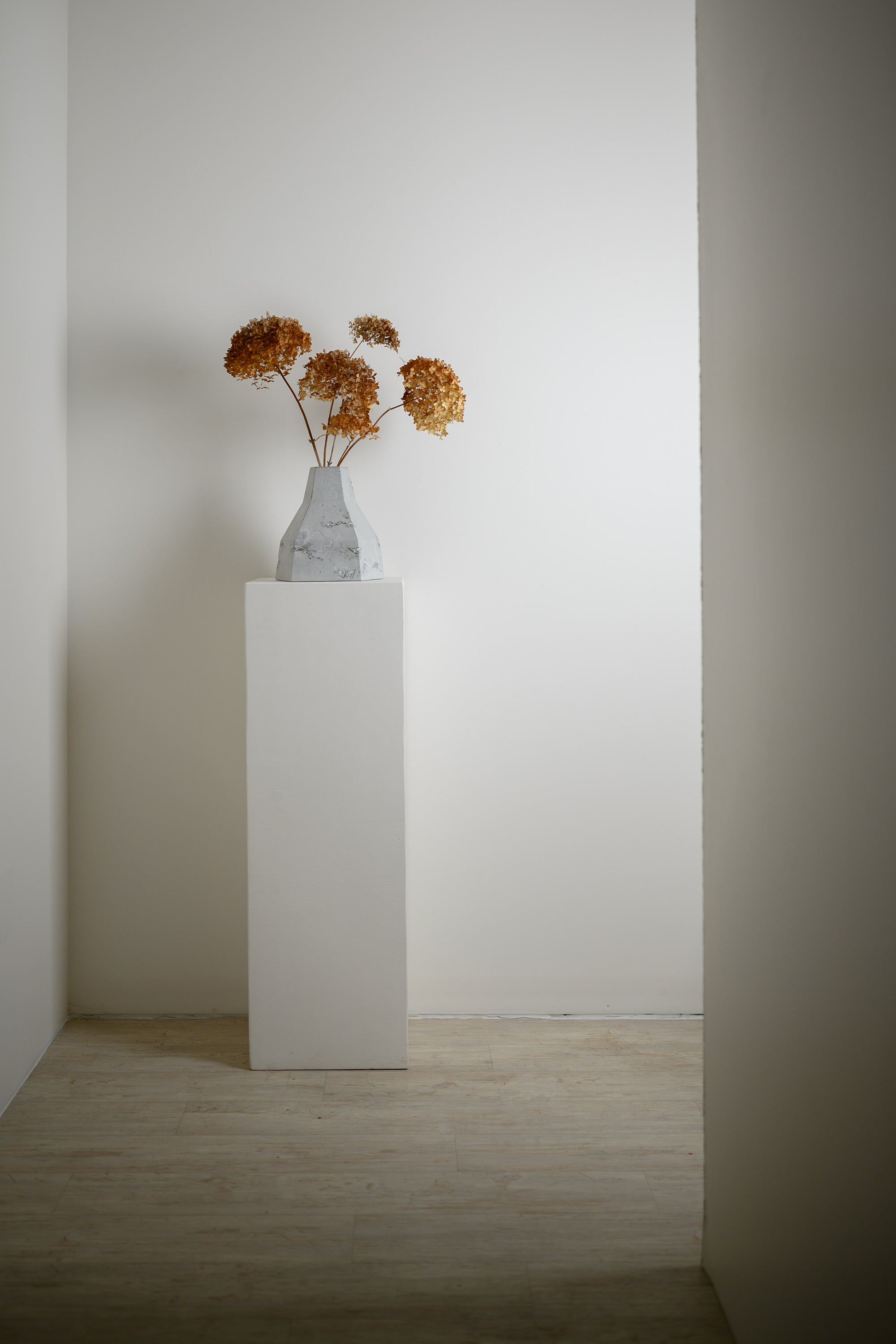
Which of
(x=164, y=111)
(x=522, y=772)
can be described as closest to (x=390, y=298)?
(x=164, y=111)

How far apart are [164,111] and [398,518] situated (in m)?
1.17

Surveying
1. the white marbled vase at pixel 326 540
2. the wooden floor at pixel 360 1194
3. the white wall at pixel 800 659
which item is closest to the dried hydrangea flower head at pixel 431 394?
the white marbled vase at pixel 326 540

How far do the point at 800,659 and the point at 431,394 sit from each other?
1376 mm

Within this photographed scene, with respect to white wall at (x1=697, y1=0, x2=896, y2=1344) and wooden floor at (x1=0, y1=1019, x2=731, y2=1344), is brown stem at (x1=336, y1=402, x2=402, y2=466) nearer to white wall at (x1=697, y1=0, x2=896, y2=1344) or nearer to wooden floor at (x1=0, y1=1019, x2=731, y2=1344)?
white wall at (x1=697, y1=0, x2=896, y2=1344)

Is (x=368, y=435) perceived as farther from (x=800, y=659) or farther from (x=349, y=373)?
(x=800, y=659)

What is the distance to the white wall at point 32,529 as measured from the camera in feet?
7.46

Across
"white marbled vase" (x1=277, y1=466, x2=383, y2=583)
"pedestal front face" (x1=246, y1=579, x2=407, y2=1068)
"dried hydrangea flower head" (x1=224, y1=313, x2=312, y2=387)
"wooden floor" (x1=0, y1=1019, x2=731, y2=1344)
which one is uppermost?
"dried hydrangea flower head" (x1=224, y1=313, x2=312, y2=387)

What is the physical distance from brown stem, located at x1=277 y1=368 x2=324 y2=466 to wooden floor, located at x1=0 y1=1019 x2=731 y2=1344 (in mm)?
1459

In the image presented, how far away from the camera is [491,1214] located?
73.4 inches

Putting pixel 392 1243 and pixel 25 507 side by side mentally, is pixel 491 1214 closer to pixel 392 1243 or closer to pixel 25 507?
pixel 392 1243

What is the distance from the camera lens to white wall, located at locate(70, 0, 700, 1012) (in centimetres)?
263

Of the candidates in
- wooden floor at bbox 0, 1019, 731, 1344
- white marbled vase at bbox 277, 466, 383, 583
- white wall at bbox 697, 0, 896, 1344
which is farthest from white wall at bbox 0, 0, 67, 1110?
white wall at bbox 697, 0, 896, 1344

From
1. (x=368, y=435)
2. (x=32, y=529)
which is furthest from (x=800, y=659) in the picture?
(x=32, y=529)

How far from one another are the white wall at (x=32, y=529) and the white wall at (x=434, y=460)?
74 mm
